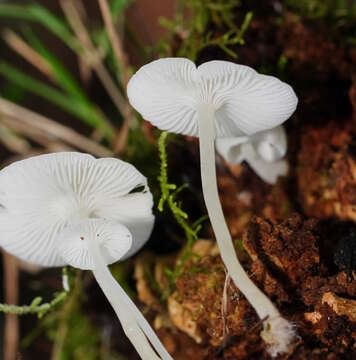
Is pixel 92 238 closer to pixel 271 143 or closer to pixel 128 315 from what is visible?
pixel 128 315

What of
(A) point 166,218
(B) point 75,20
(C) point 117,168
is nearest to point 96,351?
(A) point 166,218

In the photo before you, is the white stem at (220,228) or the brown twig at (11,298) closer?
the white stem at (220,228)

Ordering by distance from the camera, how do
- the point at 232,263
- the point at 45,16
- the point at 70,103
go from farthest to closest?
the point at 70,103 < the point at 45,16 < the point at 232,263

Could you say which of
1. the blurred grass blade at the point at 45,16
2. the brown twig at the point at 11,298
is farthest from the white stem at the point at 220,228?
the brown twig at the point at 11,298

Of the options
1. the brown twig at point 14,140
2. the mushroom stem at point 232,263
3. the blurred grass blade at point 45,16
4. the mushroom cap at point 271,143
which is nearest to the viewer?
the mushroom stem at point 232,263

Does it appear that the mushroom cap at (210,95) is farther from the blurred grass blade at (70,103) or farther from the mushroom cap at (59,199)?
the blurred grass blade at (70,103)

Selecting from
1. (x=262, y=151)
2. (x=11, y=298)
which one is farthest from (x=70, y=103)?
(x=262, y=151)
